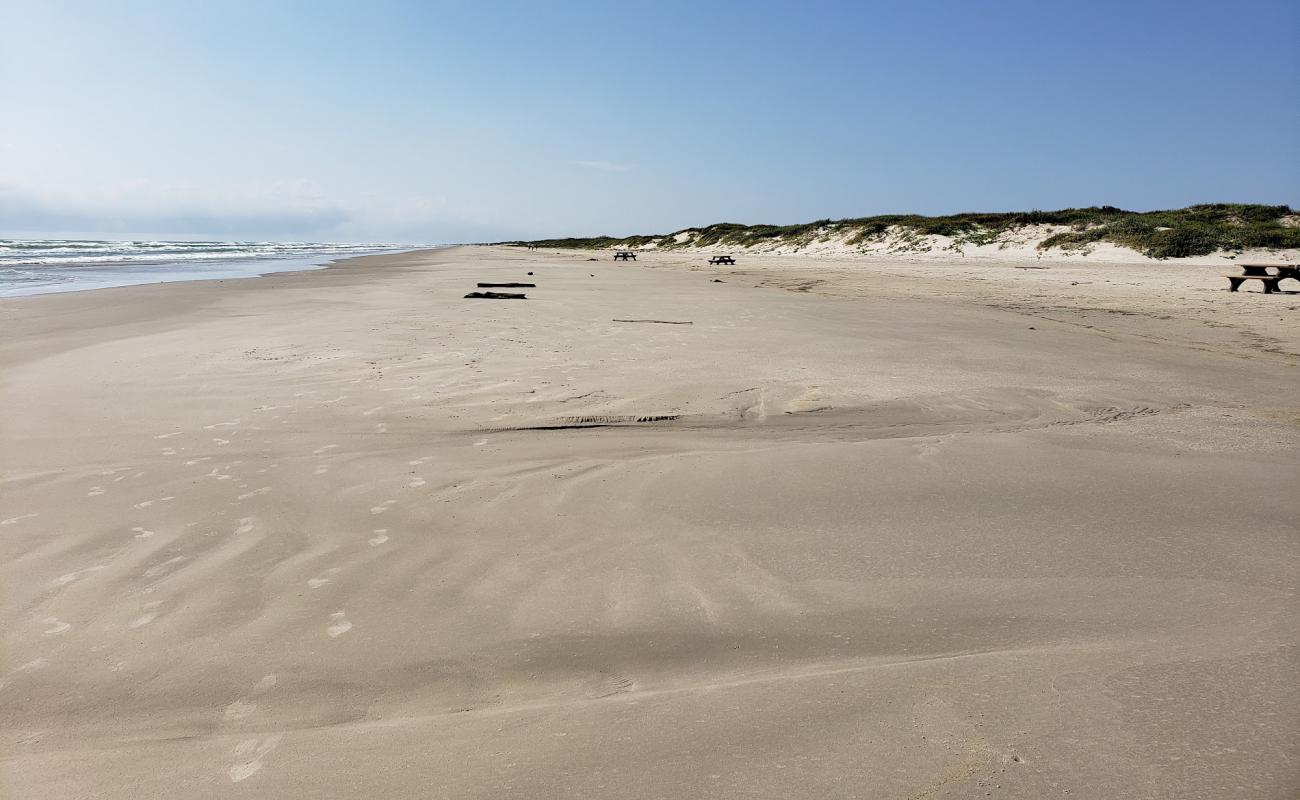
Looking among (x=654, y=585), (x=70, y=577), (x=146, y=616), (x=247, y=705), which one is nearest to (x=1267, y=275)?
(x=654, y=585)

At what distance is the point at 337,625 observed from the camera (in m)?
2.29

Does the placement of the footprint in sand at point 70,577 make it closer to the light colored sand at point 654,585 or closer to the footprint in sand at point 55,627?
the light colored sand at point 654,585

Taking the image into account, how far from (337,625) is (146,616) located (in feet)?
2.19

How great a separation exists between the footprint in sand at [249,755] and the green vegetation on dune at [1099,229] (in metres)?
26.0

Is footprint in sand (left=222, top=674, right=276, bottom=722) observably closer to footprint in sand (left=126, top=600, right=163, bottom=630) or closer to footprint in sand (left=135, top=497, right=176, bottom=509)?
footprint in sand (left=126, top=600, right=163, bottom=630)

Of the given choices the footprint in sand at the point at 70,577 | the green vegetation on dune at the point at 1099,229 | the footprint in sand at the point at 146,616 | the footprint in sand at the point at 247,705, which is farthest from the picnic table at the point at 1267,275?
the footprint in sand at the point at 70,577

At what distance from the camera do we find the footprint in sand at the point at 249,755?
5.47ft

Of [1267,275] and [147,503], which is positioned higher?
[1267,275]

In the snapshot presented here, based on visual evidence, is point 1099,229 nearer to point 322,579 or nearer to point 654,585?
point 654,585

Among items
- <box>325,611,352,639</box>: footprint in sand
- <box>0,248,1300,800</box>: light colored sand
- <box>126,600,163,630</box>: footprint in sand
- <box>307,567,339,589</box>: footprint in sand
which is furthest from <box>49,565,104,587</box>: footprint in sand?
<box>325,611,352,639</box>: footprint in sand

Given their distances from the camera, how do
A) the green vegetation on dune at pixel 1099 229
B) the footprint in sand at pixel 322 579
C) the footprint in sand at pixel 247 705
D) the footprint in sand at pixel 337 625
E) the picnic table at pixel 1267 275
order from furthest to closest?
the green vegetation on dune at pixel 1099 229, the picnic table at pixel 1267 275, the footprint in sand at pixel 322 579, the footprint in sand at pixel 337 625, the footprint in sand at pixel 247 705

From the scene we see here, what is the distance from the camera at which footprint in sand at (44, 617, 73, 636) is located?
2273mm

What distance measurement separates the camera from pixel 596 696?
6.23ft

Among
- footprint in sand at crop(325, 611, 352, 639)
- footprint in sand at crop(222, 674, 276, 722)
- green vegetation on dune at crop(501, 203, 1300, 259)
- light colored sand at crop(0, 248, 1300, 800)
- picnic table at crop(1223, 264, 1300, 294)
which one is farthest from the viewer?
green vegetation on dune at crop(501, 203, 1300, 259)
